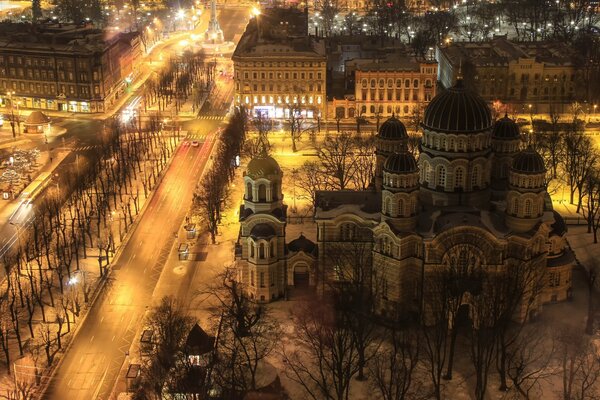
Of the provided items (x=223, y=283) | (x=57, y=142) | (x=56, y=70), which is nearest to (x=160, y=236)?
(x=223, y=283)

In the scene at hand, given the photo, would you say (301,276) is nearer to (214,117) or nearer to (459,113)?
(459,113)

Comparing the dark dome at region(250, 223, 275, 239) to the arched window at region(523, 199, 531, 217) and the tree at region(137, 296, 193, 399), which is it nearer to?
the tree at region(137, 296, 193, 399)

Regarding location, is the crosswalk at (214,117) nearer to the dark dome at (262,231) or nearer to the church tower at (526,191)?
the dark dome at (262,231)

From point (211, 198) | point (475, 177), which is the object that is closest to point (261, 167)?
point (211, 198)

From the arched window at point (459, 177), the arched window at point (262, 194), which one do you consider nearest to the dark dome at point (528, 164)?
the arched window at point (459, 177)

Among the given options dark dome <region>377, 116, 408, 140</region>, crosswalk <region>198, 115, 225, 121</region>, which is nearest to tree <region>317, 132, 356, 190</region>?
dark dome <region>377, 116, 408, 140</region>

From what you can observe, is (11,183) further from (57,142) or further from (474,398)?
(474,398)

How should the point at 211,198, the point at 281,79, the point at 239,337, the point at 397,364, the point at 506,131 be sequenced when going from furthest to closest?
the point at 281,79 → the point at 211,198 → the point at 506,131 → the point at 239,337 → the point at 397,364
